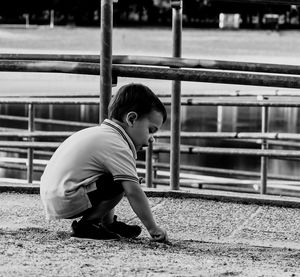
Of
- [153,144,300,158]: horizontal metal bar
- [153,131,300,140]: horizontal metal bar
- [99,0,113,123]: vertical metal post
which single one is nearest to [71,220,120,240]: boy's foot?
[99,0,113,123]: vertical metal post

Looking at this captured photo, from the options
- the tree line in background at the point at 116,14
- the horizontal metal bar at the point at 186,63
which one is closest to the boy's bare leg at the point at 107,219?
the horizontal metal bar at the point at 186,63

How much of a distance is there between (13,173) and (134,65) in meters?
7.39

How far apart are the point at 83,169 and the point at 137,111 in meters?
0.32

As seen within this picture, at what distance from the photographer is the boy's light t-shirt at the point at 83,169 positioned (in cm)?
419

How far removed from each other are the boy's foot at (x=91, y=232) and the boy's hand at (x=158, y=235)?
0.19m

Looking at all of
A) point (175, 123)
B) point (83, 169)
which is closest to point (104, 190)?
point (83, 169)

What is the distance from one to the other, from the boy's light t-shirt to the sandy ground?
0.16 metres

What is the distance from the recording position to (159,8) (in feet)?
198

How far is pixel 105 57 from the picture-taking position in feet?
16.9

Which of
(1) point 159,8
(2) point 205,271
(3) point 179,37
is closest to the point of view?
(2) point 205,271

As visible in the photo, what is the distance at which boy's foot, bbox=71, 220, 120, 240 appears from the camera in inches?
167

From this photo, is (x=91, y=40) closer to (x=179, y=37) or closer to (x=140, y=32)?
(x=140, y=32)

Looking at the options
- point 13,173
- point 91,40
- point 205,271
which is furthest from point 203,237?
point 91,40

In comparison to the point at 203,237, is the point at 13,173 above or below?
below
